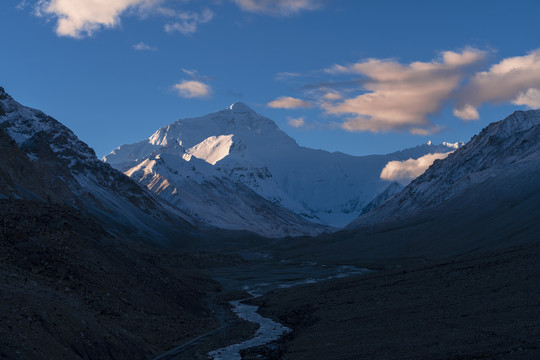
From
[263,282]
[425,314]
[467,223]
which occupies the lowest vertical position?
[263,282]

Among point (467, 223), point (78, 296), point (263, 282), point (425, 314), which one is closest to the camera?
point (425, 314)

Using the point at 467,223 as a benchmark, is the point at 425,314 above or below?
below

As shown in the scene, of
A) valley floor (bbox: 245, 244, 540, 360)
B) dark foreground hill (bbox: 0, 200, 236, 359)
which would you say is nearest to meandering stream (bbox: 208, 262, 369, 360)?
valley floor (bbox: 245, 244, 540, 360)

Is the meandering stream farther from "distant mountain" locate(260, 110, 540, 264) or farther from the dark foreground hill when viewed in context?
"distant mountain" locate(260, 110, 540, 264)

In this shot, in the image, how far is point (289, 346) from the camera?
39781 mm

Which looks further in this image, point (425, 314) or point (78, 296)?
point (78, 296)

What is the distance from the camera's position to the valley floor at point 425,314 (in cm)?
3127

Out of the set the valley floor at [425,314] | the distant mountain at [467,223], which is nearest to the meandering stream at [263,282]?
the valley floor at [425,314]

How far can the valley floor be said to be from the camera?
3127cm

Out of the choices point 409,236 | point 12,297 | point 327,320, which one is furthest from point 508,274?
point 409,236

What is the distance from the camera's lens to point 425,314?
42.1 meters

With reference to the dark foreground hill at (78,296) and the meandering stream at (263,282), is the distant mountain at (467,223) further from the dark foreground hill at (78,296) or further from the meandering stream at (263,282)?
the dark foreground hill at (78,296)

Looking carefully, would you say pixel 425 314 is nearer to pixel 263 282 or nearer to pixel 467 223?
pixel 263 282

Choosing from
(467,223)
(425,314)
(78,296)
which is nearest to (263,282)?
(78,296)
